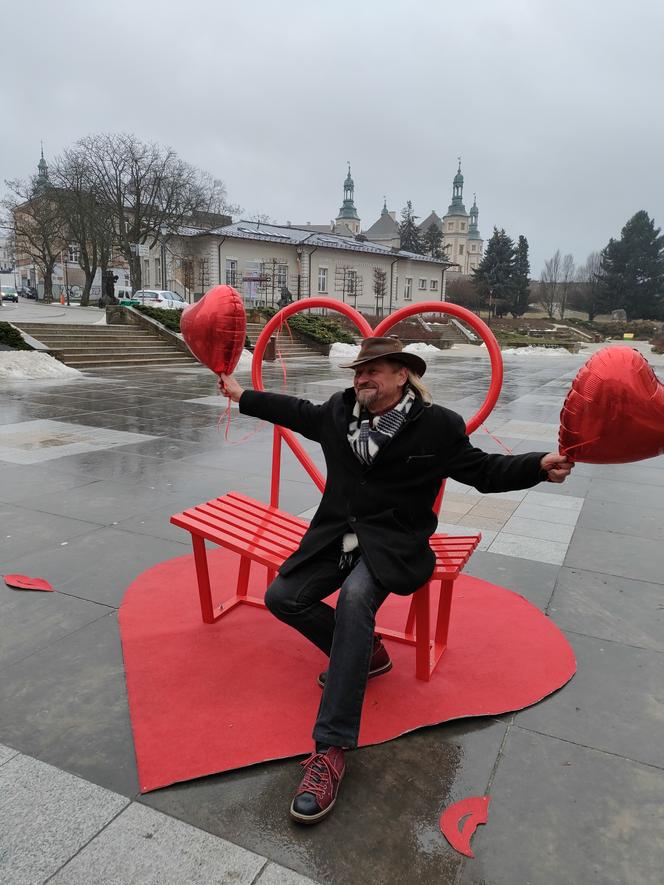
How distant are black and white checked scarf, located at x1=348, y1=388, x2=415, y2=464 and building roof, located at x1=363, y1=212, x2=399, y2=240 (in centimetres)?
9891

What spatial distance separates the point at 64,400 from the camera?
1062 centimetres

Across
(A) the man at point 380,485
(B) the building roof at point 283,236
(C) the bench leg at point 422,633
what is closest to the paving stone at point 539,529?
(C) the bench leg at point 422,633

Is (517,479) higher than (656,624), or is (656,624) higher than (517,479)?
(517,479)

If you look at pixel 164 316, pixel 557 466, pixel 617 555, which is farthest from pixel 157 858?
pixel 164 316

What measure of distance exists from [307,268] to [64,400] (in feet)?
131

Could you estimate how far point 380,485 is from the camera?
97.2 inches

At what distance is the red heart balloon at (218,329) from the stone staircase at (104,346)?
14.5m

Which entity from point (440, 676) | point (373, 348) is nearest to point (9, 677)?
point (440, 676)

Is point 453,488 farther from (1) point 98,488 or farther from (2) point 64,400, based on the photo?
(2) point 64,400

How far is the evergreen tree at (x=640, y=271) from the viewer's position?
213ft

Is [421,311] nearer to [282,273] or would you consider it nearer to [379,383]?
[379,383]

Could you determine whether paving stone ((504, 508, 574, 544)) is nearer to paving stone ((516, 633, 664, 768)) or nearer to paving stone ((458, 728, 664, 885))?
paving stone ((516, 633, 664, 768))

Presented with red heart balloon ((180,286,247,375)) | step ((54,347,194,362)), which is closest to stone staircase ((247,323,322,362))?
step ((54,347,194,362))

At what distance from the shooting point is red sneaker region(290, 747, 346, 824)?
6.33 ft
